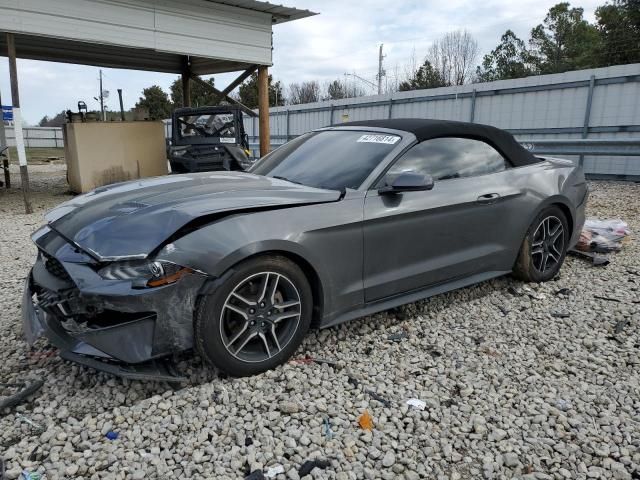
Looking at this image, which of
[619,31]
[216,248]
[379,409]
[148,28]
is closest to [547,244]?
[379,409]

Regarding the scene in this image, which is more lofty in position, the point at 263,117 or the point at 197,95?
the point at 197,95

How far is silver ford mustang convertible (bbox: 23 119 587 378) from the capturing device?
8.47 feet

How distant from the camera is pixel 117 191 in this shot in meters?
3.44

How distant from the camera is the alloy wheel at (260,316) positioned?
2795mm

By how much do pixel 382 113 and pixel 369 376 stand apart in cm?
1524

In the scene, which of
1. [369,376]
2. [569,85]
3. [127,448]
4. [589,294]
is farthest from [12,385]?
[569,85]

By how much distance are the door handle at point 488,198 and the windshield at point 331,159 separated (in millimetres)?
836

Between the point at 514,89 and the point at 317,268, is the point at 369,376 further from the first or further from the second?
the point at 514,89

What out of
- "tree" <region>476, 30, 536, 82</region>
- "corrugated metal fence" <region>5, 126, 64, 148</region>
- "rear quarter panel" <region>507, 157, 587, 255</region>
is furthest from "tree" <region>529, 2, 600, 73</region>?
"corrugated metal fence" <region>5, 126, 64, 148</region>

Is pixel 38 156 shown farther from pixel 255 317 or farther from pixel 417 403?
pixel 417 403

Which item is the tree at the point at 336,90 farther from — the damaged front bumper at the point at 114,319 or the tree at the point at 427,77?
the damaged front bumper at the point at 114,319

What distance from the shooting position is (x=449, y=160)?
3.83m

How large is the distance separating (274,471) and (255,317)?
2.91 feet

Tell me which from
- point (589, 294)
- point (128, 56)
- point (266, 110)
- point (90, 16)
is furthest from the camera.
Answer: point (128, 56)
